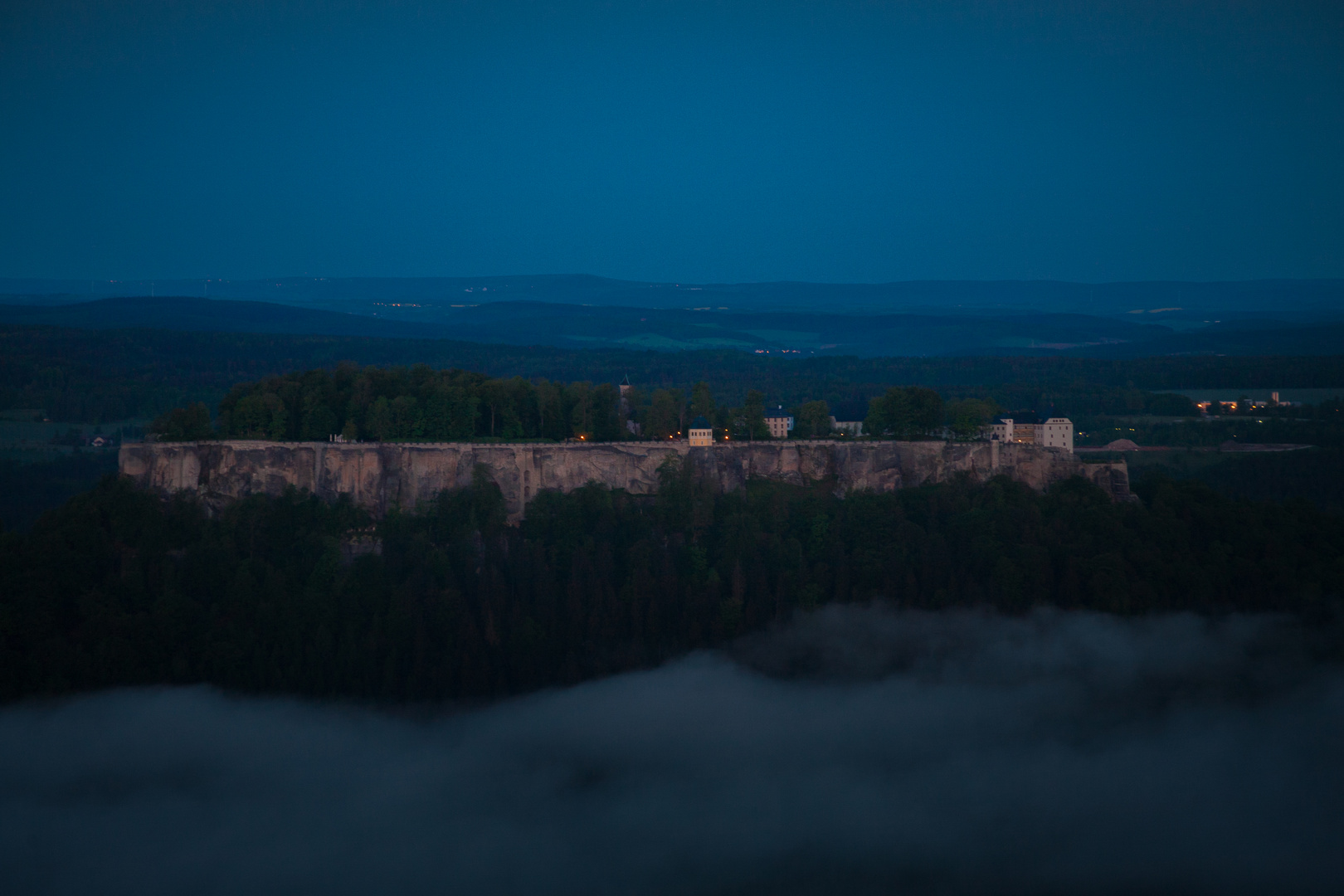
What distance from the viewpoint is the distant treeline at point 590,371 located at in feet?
323

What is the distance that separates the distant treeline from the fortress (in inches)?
1409

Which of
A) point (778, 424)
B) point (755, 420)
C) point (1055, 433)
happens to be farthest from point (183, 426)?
Answer: point (1055, 433)

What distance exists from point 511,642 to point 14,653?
15550 millimetres

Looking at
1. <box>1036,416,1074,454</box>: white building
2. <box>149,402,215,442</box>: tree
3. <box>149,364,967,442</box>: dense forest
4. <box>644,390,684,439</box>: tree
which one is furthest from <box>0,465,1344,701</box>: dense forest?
<box>1036,416,1074,454</box>: white building

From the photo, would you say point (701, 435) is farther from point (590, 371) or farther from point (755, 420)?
point (590, 371)

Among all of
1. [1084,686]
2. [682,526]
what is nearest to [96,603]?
[682,526]

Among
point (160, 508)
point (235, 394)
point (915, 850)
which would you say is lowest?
point (915, 850)

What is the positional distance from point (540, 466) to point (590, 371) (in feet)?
271

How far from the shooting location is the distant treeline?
98.5 meters

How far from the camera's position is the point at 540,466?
2013 inches

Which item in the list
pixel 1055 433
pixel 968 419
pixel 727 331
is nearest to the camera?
pixel 968 419

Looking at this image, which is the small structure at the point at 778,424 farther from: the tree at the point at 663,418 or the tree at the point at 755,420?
the tree at the point at 663,418

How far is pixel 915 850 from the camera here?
36.1m

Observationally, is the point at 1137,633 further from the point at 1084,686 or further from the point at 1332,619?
the point at 1332,619
